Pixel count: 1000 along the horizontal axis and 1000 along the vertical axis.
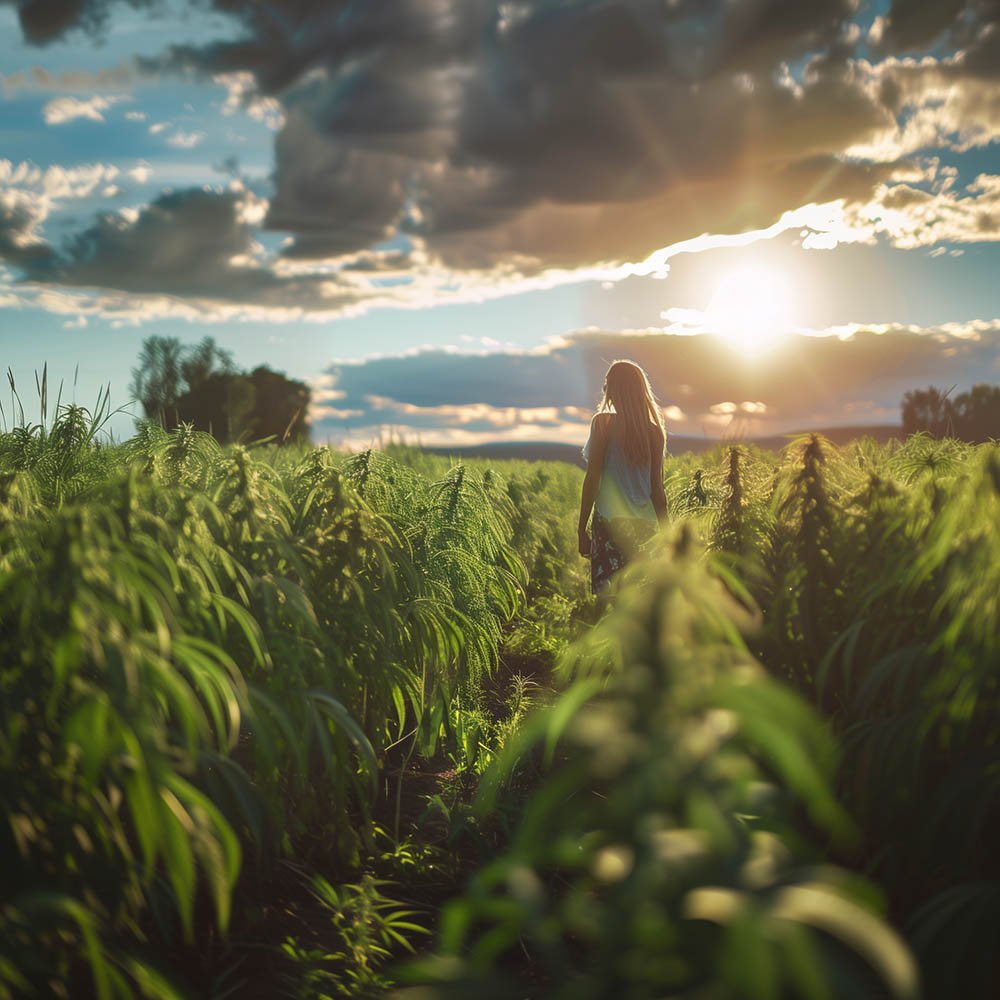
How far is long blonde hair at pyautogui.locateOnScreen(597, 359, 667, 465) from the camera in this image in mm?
4574

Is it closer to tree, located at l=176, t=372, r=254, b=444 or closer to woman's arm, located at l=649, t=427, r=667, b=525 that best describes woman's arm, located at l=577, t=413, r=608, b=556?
woman's arm, located at l=649, t=427, r=667, b=525

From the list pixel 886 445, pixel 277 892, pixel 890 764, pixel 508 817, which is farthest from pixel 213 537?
pixel 886 445

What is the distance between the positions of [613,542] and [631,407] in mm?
793

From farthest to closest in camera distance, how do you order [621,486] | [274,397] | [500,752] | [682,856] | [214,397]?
[274,397] < [214,397] < [621,486] < [500,752] < [682,856]

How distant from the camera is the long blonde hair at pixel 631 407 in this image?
4.57 m

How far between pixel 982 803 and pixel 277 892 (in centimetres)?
187

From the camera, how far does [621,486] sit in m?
4.55

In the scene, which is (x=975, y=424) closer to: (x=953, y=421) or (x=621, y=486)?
(x=953, y=421)

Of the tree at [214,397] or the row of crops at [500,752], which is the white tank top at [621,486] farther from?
the tree at [214,397]

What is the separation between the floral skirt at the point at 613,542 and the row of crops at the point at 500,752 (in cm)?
150

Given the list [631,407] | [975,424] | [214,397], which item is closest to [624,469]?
[631,407]

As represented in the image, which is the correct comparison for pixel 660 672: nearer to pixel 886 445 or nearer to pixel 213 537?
pixel 213 537

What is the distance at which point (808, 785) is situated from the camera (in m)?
0.87

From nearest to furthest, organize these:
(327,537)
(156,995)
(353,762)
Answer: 1. (156,995)
2. (327,537)
3. (353,762)
